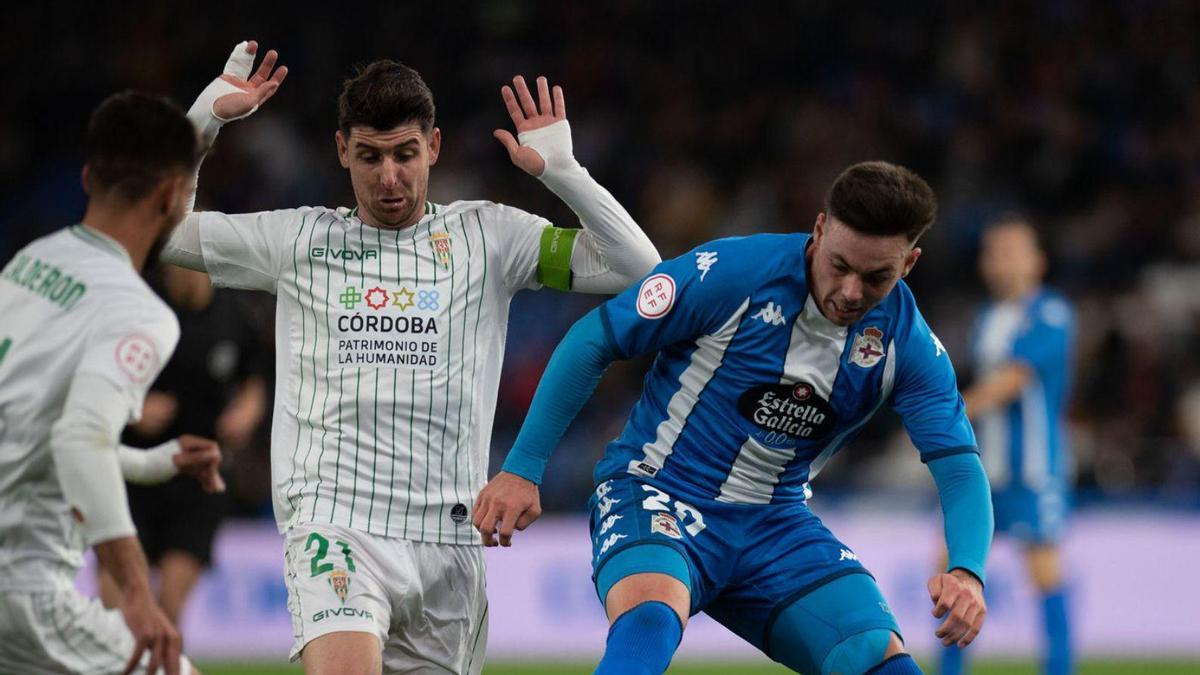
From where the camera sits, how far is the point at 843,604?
4.58 m

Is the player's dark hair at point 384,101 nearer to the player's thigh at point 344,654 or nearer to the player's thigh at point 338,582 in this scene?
the player's thigh at point 338,582

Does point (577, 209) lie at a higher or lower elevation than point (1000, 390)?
higher

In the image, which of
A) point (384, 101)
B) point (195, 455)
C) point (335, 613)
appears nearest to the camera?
point (195, 455)

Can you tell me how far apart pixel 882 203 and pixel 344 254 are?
167 centimetres

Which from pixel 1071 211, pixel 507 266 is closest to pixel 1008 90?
pixel 1071 211

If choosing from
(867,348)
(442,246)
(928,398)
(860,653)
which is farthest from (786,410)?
(442,246)

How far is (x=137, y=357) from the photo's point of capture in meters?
3.67

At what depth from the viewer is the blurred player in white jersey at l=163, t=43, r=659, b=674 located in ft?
15.7

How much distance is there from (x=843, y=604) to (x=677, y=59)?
11.6 meters

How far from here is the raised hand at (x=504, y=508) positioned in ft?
14.6

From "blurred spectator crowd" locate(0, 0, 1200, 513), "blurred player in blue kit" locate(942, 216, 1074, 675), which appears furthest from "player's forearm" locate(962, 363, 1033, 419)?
"blurred spectator crowd" locate(0, 0, 1200, 513)

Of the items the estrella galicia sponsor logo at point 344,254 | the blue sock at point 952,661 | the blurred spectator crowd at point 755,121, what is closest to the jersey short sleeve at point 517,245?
the estrella galicia sponsor logo at point 344,254

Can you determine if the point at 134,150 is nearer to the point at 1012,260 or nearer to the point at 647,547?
the point at 647,547

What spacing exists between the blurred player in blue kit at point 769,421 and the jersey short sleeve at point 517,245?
1.50 ft
